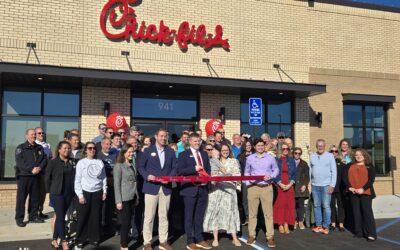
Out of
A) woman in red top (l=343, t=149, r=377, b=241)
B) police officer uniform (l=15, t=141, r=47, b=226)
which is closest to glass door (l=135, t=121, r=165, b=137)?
police officer uniform (l=15, t=141, r=47, b=226)

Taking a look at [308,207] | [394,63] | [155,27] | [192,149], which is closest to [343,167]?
[308,207]

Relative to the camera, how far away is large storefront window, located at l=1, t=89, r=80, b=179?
10945 millimetres

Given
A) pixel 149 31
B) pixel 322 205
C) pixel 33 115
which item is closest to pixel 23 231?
pixel 33 115

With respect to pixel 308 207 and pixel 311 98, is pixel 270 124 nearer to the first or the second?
pixel 311 98

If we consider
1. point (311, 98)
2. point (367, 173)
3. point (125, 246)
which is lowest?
point (125, 246)

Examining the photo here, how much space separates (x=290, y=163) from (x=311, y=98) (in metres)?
5.95

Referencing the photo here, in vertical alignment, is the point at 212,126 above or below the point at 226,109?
below

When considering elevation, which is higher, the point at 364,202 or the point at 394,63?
the point at 394,63

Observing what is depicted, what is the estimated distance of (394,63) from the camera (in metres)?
15.3

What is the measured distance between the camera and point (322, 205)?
873 centimetres

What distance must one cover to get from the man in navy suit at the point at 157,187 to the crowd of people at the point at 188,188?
17 millimetres

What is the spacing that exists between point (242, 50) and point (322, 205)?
6415 millimetres

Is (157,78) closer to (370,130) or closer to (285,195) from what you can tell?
(285,195)

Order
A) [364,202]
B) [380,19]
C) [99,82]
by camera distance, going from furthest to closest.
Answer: [380,19], [99,82], [364,202]
